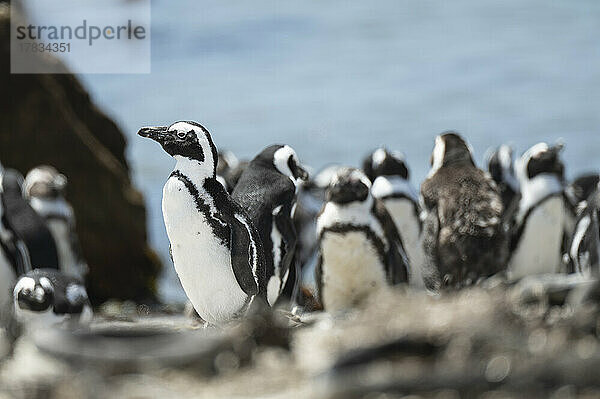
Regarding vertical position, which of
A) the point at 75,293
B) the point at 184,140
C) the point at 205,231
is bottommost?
the point at 75,293

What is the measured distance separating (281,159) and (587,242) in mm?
1802

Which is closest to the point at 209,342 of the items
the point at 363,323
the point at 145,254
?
the point at 363,323

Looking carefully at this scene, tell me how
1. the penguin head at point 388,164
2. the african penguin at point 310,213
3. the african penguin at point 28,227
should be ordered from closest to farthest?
1. the african penguin at point 28,227
2. the penguin head at point 388,164
3. the african penguin at point 310,213

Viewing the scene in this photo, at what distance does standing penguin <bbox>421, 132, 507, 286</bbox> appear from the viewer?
5859 mm

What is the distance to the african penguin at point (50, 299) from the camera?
530cm

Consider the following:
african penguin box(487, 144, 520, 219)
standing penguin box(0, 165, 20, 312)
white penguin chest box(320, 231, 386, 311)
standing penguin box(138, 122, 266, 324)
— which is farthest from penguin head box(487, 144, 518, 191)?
standing penguin box(138, 122, 266, 324)

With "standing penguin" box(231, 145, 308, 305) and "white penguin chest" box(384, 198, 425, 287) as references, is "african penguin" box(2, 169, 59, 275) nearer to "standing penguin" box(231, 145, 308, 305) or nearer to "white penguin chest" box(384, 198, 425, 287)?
"white penguin chest" box(384, 198, 425, 287)

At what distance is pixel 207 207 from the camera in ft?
12.7

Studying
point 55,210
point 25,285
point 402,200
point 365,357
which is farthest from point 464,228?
point 55,210

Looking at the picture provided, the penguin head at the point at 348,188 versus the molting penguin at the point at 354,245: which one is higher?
the penguin head at the point at 348,188

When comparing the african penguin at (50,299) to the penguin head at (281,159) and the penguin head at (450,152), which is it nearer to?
the penguin head at (281,159)

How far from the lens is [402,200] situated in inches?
275

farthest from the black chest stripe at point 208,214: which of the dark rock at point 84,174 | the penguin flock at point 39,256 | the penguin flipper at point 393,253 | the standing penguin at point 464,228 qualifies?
the dark rock at point 84,174

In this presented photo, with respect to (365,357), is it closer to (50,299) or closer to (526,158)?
(50,299)
